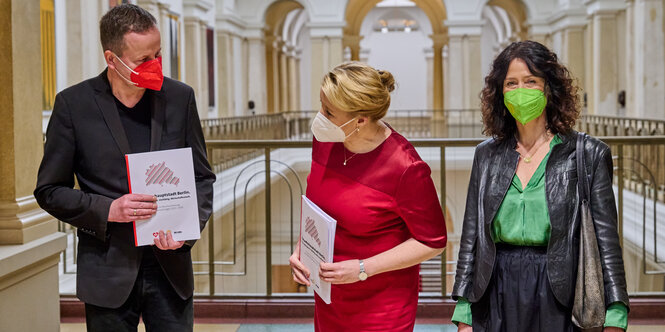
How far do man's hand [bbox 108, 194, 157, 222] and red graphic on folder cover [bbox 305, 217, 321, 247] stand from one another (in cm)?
56

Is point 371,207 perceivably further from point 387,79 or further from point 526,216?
point 526,216

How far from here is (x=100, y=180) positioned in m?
2.62

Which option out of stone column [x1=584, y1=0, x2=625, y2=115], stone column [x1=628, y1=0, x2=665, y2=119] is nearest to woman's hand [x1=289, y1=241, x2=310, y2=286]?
stone column [x1=628, y1=0, x2=665, y2=119]

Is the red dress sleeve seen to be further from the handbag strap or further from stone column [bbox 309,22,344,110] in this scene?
stone column [bbox 309,22,344,110]

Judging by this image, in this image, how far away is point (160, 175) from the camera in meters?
2.56

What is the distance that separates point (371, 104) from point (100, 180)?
1038 mm

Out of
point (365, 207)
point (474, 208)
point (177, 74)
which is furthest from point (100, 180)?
point (177, 74)

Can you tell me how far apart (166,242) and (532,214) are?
4.38ft

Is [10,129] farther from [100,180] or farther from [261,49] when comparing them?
[261,49]

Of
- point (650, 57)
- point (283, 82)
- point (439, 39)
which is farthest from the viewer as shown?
point (283, 82)

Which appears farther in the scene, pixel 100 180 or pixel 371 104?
pixel 100 180

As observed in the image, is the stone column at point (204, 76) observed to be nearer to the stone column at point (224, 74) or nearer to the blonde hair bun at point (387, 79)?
the stone column at point (224, 74)

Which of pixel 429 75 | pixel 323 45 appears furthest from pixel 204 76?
pixel 429 75

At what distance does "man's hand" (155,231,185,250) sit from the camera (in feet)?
8.40
